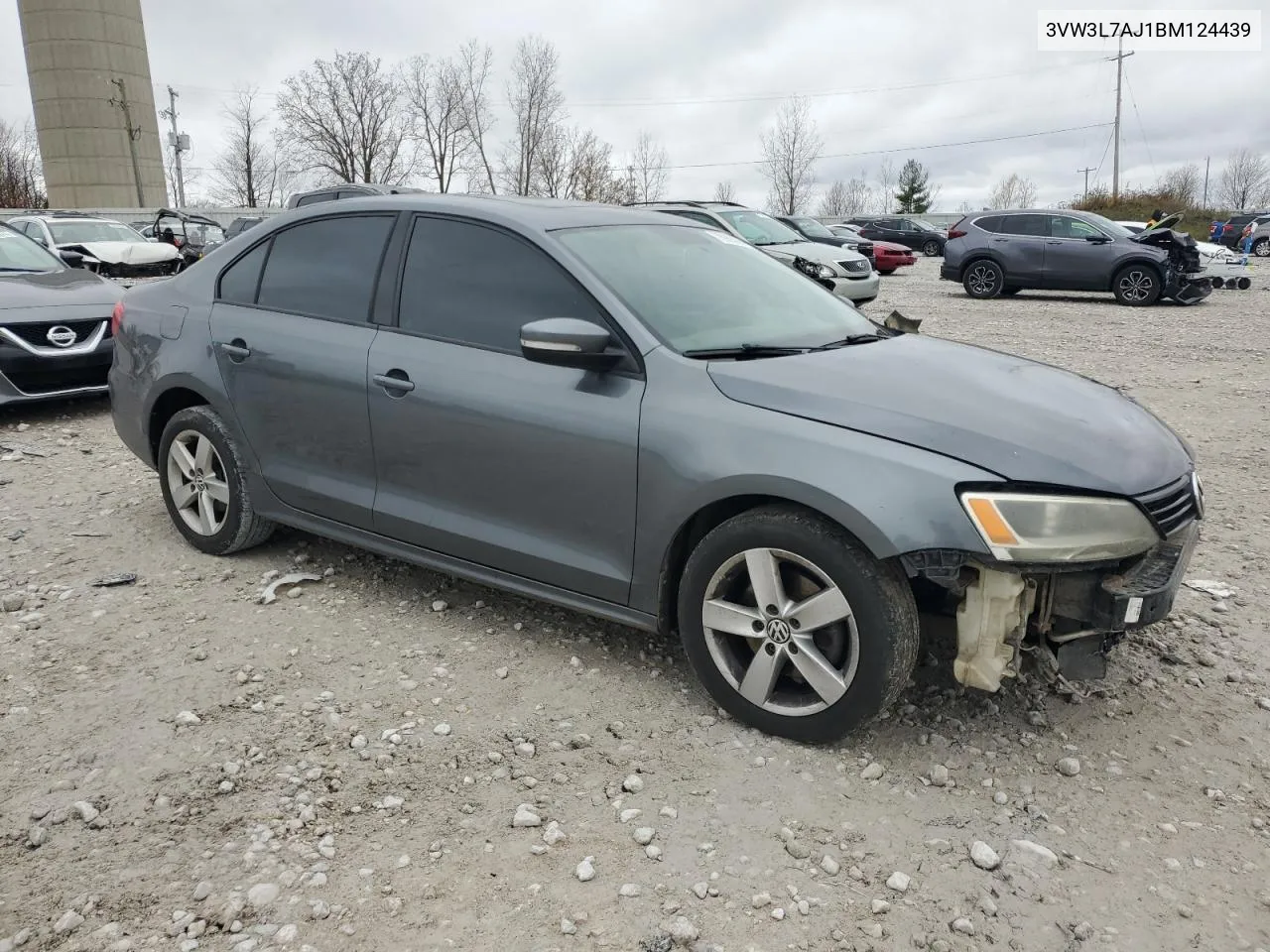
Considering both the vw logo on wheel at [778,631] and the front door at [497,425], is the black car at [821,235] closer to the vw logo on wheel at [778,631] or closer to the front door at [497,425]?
the front door at [497,425]

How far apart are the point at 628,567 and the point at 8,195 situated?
57483 mm

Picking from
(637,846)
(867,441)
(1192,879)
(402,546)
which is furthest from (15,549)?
(1192,879)

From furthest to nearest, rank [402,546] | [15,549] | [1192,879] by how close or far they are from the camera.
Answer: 1. [15,549]
2. [402,546]
3. [1192,879]

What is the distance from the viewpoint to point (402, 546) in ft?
12.6

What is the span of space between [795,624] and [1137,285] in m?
15.9

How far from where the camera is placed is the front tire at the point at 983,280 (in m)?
17.6

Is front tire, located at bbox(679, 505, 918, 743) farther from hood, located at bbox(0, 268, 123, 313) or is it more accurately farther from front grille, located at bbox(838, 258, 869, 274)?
front grille, located at bbox(838, 258, 869, 274)

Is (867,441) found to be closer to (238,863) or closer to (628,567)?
(628,567)

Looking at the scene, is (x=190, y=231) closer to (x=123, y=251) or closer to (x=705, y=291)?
(x=123, y=251)

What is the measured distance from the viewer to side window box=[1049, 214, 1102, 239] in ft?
54.9

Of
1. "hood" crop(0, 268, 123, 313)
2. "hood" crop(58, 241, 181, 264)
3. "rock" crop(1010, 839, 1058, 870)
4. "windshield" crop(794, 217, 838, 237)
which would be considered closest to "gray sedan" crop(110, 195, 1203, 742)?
"rock" crop(1010, 839, 1058, 870)

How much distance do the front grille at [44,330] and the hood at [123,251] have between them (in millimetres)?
13084

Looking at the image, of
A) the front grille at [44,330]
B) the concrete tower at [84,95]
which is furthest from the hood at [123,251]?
the concrete tower at [84,95]

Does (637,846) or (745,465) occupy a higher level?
(745,465)
